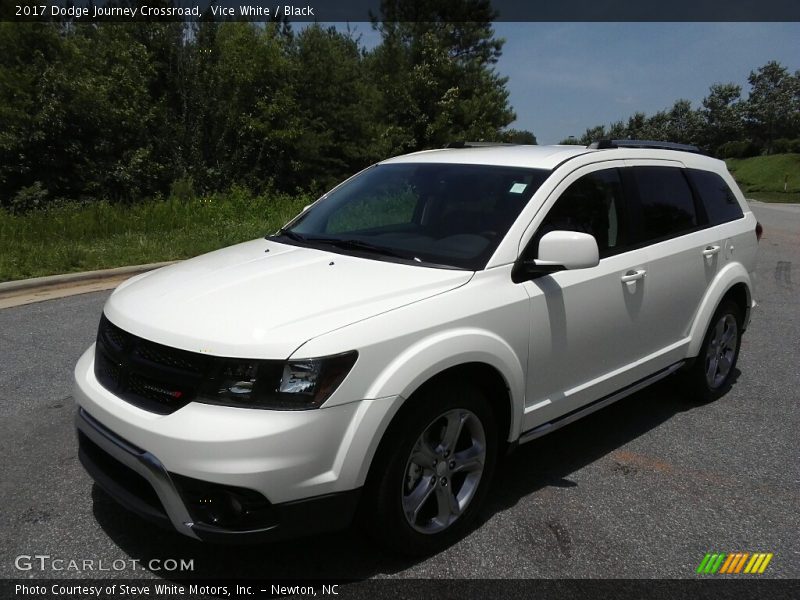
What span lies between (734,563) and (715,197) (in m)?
2.80

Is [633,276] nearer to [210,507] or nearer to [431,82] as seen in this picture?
[210,507]

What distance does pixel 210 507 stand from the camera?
251 cm

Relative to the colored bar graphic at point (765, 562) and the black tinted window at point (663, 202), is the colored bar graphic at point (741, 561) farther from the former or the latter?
the black tinted window at point (663, 202)

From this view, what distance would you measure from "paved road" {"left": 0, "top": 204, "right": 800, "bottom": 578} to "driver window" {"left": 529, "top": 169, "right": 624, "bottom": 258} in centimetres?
126

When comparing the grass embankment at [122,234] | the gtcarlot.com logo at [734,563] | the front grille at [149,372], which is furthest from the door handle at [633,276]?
the grass embankment at [122,234]

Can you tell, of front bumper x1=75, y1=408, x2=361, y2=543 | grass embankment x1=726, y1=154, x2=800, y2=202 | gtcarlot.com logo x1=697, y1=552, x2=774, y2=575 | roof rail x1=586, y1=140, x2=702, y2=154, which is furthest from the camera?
grass embankment x1=726, y1=154, x2=800, y2=202

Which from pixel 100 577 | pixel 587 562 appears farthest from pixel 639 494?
pixel 100 577

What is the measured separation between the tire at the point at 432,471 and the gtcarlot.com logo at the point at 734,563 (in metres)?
1.00

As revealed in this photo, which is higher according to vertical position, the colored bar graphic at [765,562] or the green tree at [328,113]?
the green tree at [328,113]

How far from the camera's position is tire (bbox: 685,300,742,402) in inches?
187

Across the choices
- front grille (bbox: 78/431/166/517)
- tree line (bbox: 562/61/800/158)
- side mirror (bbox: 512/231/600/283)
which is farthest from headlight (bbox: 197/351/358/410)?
tree line (bbox: 562/61/800/158)

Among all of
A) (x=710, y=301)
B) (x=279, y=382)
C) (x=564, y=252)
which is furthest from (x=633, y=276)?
(x=279, y=382)

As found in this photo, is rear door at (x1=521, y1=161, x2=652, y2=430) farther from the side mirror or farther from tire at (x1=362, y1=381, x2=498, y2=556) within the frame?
tire at (x1=362, y1=381, x2=498, y2=556)

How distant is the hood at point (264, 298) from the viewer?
8.46 ft
